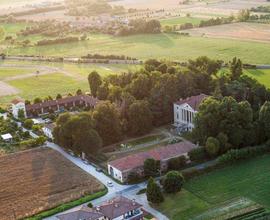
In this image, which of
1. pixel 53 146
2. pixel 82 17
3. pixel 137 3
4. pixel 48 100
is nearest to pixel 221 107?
pixel 53 146

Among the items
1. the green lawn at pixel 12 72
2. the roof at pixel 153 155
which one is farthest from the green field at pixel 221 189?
the green lawn at pixel 12 72

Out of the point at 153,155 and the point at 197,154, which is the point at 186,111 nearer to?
the point at 197,154

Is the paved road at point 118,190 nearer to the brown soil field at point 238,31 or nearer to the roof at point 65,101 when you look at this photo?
the roof at point 65,101

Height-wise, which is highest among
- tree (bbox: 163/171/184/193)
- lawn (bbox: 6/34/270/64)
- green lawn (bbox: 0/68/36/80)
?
lawn (bbox: 6/34/270/64)

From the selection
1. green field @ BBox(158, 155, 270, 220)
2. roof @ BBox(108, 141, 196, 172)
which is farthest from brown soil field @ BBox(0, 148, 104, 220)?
green field @ BBox(158, 155, 270, 220)

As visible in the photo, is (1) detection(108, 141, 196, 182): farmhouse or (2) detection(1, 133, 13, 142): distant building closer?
(1) detection(108, 141, 196, 182): farmhouse

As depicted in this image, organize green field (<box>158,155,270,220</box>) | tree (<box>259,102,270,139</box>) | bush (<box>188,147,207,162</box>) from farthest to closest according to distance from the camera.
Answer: tree (<box>259,102,270,139</box>), bush (<box>188,147,207,162</box>), green field (<box>158,155,270,220</box>)

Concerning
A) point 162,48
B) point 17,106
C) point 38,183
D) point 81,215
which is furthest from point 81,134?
point 162,48

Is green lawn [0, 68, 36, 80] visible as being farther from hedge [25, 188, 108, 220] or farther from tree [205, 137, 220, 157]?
hedge [25, 188, 108, 220]
